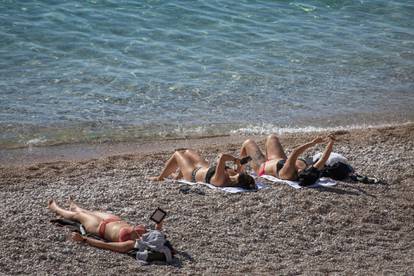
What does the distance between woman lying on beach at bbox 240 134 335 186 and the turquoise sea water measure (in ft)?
8.36

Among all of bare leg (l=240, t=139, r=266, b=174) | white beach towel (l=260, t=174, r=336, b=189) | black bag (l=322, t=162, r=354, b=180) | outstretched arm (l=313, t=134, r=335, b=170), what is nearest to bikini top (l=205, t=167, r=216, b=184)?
white beach towel (l=260, t=174, r=336, b=189)

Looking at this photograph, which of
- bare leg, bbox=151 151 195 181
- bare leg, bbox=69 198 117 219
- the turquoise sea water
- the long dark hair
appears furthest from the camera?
the turquoise sea water

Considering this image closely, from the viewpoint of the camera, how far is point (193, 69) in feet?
57.2

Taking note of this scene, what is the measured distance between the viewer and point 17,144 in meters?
13.1

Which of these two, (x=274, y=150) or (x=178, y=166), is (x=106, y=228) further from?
(x=274, y=150)

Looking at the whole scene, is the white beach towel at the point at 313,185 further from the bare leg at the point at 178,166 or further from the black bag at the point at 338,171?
the bare leg at the point at 178,166

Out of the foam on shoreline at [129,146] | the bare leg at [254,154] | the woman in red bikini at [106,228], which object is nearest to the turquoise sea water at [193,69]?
the foam on shoreline at [129,146]

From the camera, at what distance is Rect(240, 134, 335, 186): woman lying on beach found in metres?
10.8

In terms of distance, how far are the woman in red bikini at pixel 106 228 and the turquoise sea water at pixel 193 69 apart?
13.7 ft

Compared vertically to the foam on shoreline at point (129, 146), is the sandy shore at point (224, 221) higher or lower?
higher

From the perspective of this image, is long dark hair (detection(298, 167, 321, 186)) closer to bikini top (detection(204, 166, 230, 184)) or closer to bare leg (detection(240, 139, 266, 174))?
bare leg (detection(240, 139, 266, 174))

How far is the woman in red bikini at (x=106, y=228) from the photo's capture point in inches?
338

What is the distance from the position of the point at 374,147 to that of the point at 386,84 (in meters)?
5.03

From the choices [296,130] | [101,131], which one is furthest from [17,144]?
[296,130]
